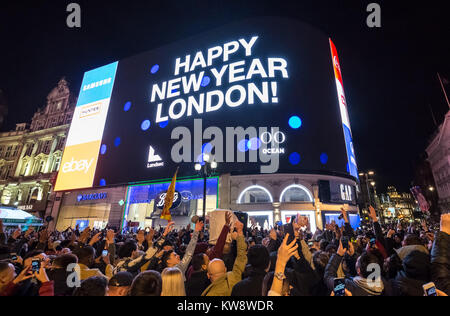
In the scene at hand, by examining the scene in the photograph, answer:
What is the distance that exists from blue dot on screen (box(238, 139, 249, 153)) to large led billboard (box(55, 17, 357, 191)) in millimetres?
169

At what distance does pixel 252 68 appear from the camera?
2681cm

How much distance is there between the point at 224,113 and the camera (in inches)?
1041

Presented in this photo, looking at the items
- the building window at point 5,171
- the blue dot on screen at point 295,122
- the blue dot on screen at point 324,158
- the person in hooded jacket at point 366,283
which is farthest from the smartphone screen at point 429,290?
the building window at point 5,171

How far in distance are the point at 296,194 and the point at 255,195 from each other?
15.7ft

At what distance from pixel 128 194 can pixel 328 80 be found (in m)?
31.7

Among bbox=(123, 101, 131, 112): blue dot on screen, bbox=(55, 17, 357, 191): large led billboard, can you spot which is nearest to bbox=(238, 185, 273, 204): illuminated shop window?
bbox=(55, 17, 357, 191): large led billboard

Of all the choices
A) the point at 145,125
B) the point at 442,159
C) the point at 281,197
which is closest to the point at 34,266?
the point at 281,197

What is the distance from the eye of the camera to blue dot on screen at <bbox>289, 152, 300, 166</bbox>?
24516mm

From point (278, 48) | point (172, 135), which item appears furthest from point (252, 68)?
point (172, 135)

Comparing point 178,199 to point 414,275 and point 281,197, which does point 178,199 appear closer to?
point 281,197

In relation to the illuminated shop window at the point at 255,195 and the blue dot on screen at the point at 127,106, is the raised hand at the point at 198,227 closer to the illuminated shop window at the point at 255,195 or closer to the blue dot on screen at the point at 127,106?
the illuminated shop window at the point at 255,195

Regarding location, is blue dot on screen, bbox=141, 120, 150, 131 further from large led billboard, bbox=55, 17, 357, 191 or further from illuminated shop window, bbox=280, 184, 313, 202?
illuminated shop window, bbox=280, 184, 313, 202
